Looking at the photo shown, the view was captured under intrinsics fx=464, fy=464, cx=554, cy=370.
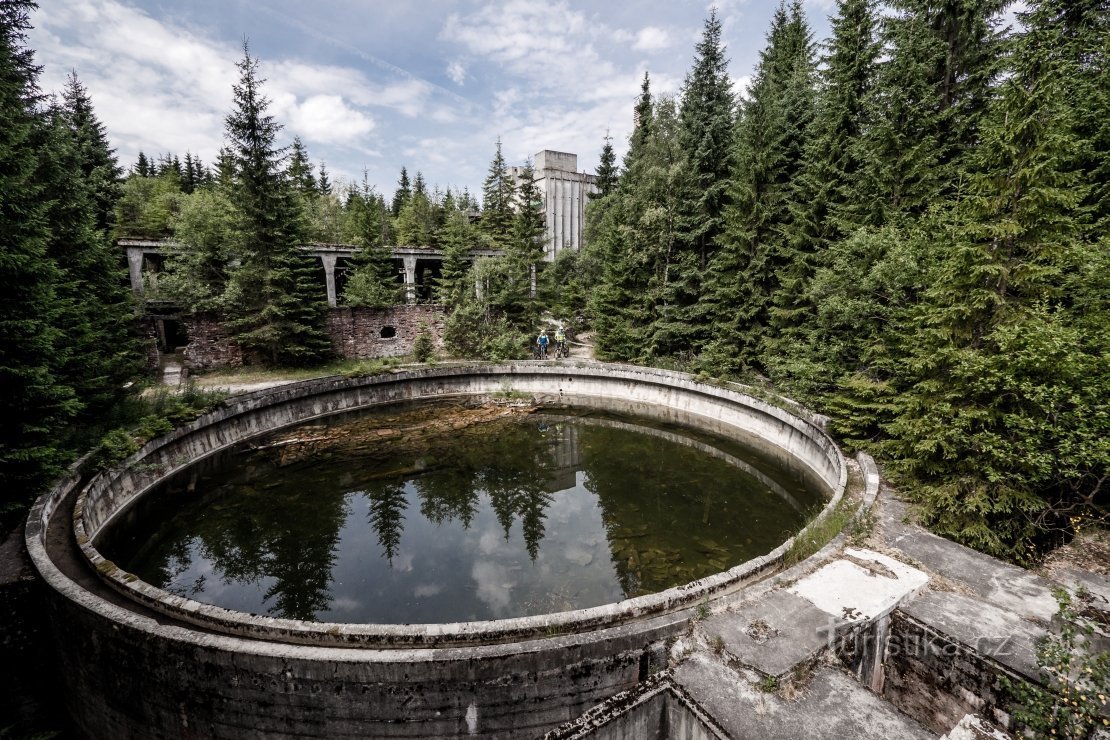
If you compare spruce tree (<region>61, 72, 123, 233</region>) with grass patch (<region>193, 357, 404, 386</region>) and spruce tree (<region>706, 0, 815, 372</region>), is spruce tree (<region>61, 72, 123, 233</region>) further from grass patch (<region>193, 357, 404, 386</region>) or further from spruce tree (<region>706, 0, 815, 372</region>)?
spruce tree (<region>706, 0, 815, 372</region>)

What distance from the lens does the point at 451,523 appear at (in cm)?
1162

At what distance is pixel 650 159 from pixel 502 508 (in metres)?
18.1

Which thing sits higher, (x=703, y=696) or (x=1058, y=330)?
(x=1058, y=330)

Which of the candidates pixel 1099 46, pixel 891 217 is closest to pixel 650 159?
pixel 891 217

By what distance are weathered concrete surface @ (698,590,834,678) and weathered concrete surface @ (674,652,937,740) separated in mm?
241

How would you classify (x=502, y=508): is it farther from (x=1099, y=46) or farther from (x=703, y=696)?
(x=1099, y=46)

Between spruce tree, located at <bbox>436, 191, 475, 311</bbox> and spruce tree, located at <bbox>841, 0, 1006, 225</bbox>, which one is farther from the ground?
spruce tree, located at <bbox>841, 0, 1006, 225</bbox>

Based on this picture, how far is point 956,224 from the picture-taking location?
27.9 feet

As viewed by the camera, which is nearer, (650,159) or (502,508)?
(502,508)

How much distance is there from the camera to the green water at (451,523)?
29.2 feet

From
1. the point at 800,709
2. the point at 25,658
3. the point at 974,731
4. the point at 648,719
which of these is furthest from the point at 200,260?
the point at 974,731

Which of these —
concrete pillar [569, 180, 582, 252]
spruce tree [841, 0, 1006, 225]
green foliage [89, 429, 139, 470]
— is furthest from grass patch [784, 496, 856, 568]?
concrete pillar [569, 180, 582, 252]

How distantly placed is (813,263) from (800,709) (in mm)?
16312

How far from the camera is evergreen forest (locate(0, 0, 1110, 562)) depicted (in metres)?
7.29
